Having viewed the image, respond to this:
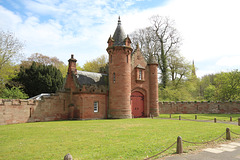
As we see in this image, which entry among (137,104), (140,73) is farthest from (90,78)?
(137,104)

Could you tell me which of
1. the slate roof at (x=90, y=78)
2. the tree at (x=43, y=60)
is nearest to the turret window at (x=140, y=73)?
the slate roof at (x=90, y=78)

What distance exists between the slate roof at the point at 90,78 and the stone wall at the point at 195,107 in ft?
42.2

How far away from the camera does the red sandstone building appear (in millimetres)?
24062

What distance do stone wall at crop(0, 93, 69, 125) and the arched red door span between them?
9566 mm

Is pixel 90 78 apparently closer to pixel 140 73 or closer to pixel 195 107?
pixel 140 73

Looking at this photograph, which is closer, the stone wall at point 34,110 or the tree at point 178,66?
the stone wall at point 34,110

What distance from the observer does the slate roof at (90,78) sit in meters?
25.1

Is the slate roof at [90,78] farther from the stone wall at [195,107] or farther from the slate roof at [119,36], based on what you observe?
the stone wall at [195,107]

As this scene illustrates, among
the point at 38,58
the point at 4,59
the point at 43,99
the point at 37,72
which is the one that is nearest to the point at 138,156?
the point at 43,99

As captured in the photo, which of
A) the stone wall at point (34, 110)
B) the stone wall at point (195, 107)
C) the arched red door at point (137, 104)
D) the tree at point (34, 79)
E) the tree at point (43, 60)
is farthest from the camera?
the tree at point (43, 60)

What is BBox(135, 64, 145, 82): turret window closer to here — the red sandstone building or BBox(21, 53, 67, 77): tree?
the red sandstone building

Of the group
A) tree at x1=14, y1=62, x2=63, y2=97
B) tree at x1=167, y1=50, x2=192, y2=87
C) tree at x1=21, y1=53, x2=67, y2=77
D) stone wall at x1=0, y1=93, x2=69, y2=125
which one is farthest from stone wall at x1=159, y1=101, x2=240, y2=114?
tree at x1=21, y1=53, x2=67, y2=77

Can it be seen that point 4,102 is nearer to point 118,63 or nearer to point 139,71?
point 118,63

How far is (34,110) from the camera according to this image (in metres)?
21.2
